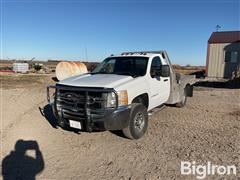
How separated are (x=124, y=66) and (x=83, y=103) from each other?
81.2 inches

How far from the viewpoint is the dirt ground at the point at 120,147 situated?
403 centimetres

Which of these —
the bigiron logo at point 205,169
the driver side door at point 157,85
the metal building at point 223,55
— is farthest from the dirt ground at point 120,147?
the metal building at point 223,55

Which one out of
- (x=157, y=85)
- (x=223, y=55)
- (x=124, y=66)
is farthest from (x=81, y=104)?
(x=223, y=55)

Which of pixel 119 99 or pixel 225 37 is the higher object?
pixel 225 37

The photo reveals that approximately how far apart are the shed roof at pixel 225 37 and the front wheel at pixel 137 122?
53.0 feet

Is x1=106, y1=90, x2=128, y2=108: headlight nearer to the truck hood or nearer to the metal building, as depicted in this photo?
the truck hood

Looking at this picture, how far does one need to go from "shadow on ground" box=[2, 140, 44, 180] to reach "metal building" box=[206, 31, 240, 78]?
56.7 ft

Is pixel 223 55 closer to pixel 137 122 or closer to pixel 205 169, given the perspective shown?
pixel 137 122

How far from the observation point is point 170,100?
723 cm

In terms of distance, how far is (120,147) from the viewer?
197 inches

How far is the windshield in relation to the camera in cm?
596

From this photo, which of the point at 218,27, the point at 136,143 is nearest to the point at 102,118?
the point at 136,143

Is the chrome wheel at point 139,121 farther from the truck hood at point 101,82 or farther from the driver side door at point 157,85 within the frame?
the truck hood at point 101,82

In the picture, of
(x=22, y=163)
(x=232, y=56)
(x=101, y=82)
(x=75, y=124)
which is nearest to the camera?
(x=22, y=163)
